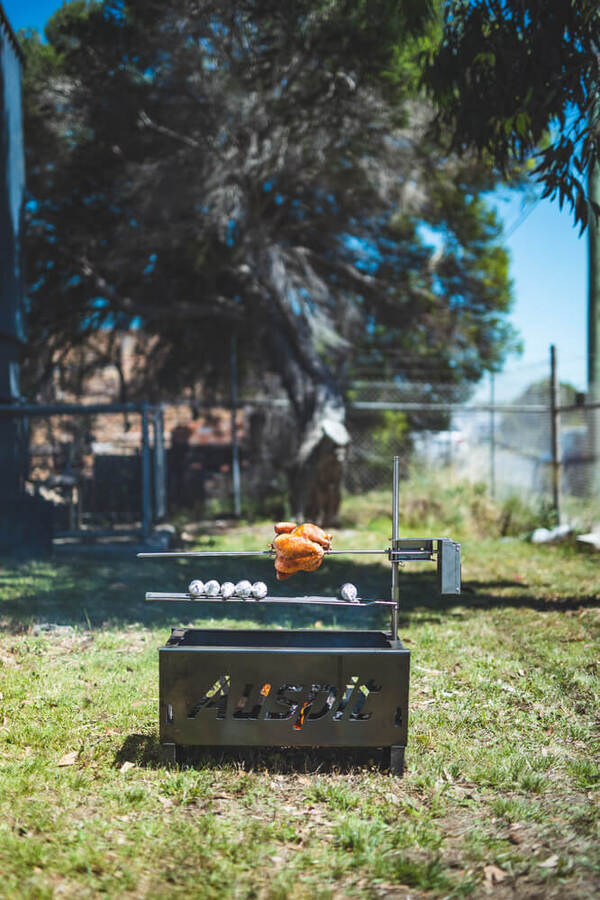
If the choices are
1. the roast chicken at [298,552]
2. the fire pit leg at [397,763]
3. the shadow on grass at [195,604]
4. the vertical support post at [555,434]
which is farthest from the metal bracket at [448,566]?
the vertical support post at [555,434]

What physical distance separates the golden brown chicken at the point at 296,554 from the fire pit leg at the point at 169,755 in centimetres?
89

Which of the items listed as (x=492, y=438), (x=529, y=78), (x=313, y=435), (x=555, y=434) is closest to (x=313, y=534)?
(x=529, y=78)

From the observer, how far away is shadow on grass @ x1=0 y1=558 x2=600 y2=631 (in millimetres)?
5664

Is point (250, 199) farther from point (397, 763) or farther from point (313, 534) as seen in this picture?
point (397, 763)

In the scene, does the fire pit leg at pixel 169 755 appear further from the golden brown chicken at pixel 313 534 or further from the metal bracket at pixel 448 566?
the metal bracket at pixel 448 566

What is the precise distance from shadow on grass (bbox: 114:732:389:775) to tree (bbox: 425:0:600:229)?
14.1 ft

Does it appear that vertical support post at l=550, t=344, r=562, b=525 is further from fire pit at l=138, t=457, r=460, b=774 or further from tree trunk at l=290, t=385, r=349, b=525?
fire pit at l=138, t=457, r=460, b=774

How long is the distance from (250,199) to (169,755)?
9.76m

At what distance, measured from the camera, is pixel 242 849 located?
8.15 feet

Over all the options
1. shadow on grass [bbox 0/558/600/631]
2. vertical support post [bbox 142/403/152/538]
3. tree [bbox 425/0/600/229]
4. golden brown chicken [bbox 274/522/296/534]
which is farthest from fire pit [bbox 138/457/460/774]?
vertical support post [bbox 142/403/152/538]

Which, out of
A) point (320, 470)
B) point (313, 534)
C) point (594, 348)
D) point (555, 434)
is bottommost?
point (313, 534)

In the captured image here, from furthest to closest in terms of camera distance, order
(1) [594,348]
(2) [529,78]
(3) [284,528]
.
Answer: (1) [594,348], (2) [529,78], (3) [284,528]

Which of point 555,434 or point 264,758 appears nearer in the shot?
point 264,758

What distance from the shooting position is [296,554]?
326 centimetres
